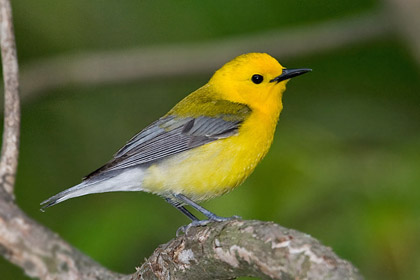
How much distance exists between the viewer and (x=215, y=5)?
8.23 meters

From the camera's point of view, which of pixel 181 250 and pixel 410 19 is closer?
pixel 181 250

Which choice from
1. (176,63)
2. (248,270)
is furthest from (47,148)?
Answer: (248,270)

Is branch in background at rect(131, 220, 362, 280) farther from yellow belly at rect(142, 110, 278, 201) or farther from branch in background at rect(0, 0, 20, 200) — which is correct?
branch in background at rect(0, 0, 20, 200)

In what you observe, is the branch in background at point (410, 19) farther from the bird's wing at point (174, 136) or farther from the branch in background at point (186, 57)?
the bird's wing at point (174, 136)

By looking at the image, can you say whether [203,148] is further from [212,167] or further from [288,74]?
[288,74]

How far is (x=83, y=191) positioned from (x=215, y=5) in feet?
12.9

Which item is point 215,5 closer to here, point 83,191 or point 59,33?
point 59,33

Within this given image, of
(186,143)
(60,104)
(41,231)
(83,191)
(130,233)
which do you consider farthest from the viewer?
(60,104)

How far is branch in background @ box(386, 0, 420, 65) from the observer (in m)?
6.14

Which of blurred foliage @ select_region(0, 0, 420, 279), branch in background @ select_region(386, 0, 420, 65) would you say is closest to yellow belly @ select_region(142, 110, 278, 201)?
blurred foliage @ select_region(0, 0, 420, 279)

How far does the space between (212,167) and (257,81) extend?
923mm

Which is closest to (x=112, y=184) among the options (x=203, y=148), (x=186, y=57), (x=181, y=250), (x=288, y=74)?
(x=203, y=148)

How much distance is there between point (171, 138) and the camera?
525 centimetres

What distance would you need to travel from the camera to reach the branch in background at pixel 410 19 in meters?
6.14
